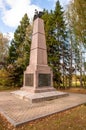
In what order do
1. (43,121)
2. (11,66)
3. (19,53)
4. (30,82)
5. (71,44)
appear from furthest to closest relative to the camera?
(19,53) → (71,44) → (11,66) → (30,82) → (43,121)

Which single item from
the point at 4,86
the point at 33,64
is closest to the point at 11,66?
the point at 4,86

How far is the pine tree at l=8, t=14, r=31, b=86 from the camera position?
19.5m

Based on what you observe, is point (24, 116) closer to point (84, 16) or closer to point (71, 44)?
point (84, 16)

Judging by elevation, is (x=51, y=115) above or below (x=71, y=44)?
below

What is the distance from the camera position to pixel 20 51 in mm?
21609

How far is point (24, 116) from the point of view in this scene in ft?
19.2

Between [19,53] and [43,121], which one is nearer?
[43,121]

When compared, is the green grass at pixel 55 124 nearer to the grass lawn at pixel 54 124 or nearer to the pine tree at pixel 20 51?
the grass lawn at pixel 54 124

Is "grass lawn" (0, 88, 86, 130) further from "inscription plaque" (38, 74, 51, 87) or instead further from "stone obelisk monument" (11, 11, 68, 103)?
"inscription plaque" (38, 74, 51, 87)

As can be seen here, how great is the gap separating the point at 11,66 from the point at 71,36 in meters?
8.97

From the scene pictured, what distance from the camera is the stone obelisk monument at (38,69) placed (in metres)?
11.1

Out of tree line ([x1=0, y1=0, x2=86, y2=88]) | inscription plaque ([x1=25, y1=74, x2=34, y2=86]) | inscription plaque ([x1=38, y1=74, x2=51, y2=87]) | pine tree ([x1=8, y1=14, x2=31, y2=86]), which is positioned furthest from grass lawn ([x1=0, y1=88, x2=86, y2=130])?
pine tree ([x1=8, y1=14, x2=31, y2=86])

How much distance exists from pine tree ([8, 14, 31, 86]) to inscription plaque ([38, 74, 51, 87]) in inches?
303

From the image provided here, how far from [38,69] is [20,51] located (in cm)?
1102
